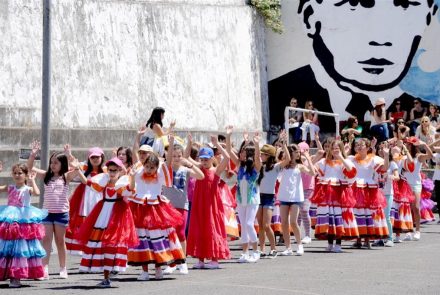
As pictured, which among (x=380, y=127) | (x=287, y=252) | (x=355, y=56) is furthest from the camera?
(x=355, y=56)

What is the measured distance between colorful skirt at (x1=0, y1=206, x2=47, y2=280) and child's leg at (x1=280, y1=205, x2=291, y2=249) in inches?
182

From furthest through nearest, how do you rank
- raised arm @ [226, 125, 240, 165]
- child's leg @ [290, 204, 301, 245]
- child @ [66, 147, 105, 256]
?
child's leg @ [290, 204, 301, 245], raised arm @ [226, 125, 240, 165], child @ [66, 147, 105, 256]

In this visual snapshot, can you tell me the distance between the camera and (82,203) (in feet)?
49.1

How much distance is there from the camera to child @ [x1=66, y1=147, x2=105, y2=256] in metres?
14.9

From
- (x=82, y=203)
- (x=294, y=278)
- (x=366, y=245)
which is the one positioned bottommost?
(x=294, y=278)

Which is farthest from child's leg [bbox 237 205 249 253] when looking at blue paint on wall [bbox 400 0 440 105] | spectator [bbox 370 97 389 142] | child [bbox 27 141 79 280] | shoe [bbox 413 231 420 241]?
blue paint on wall [bbox 400 0 440 105]

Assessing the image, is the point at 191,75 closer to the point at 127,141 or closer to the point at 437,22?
the point at 127,141

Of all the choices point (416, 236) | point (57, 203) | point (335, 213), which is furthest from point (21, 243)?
point (416, 236)

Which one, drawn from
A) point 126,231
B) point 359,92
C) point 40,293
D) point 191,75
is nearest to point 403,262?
point 126,231

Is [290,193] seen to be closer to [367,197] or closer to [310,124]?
[367,197]

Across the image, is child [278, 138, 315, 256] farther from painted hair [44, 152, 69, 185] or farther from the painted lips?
the painted lips

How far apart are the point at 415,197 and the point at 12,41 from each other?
9117mm

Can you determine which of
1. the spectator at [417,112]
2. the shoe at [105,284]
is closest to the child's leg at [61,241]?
the shoe at [105,284]

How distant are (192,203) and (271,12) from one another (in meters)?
16.3
